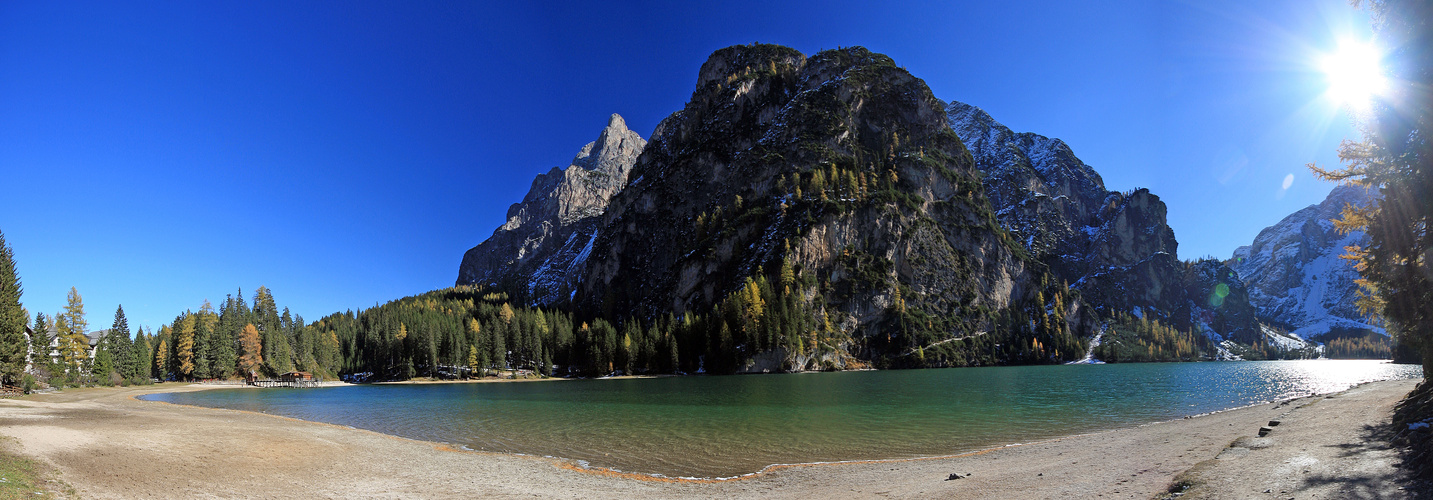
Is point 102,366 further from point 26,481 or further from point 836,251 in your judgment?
point 836,251

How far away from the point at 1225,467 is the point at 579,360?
415 ft

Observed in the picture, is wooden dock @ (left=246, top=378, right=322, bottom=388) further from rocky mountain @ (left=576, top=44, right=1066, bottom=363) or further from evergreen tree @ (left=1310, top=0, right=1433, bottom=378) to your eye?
evergreen tree @ (left=1310, top=0, right=1433, bottom=378)

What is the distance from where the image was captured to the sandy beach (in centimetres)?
1329

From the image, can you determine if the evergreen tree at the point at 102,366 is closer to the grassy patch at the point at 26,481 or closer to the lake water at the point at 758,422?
the lake water at the point at 758,422

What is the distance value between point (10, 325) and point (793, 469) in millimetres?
66519

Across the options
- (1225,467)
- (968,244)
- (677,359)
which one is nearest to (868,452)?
(1225,467)

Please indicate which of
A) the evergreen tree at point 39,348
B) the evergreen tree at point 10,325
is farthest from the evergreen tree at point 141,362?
the evergreen tree at point 10,325

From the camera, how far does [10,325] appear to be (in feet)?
146

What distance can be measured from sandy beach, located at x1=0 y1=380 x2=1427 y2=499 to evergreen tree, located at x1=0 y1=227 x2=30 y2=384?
30.0 meters

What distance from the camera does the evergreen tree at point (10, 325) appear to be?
145ft

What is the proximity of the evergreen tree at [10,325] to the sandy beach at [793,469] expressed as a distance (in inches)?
1180

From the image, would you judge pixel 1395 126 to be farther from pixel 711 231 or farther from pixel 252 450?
pixel 711 231

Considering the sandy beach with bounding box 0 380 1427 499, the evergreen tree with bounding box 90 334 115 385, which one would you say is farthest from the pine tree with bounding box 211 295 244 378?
the sandy beach with bounding box 0 380 1427 499

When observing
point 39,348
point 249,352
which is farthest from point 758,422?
point 249,352
